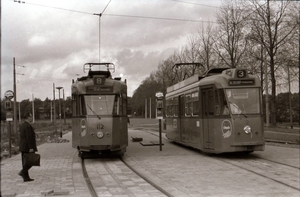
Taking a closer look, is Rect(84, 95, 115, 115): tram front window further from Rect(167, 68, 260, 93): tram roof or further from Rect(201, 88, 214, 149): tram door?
Rect(167, 68, 260, 93): tram roof

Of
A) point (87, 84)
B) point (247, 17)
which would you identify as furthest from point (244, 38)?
point (87, 84)

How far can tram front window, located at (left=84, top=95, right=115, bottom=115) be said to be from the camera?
1311 cm

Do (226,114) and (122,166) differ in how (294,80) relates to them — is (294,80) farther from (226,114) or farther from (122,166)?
(122,166)

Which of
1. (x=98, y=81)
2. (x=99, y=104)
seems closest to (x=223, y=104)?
(x=99, y=104)

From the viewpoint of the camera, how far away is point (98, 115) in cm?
1303

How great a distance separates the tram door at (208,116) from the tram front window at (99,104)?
3614mm

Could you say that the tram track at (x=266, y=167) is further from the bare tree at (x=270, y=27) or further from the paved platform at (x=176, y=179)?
the bare tree at (x=270, y=27)

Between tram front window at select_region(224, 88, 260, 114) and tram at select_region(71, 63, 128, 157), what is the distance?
409 cm

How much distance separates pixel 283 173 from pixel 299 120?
40.5 metres

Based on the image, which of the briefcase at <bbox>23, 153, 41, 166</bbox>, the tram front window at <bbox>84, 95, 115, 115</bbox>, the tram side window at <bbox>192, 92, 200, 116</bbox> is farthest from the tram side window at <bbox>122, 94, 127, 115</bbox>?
the briefcase at <bbox>23, 153, 41, 166</bbox>

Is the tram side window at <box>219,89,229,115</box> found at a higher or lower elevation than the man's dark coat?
higher

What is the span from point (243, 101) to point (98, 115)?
5329mm

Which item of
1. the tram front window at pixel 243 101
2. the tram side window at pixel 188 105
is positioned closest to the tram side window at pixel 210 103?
→ the tram front window at pixel 243 101

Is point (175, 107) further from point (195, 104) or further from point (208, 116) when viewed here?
point (208, 116)
